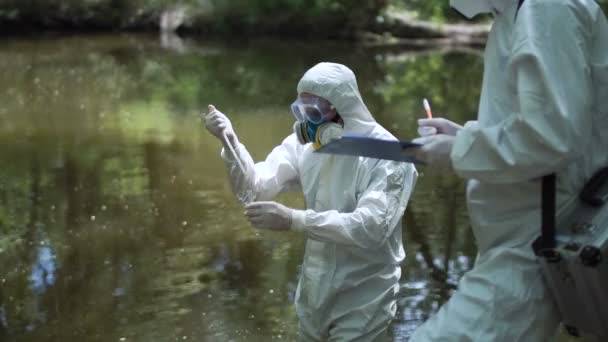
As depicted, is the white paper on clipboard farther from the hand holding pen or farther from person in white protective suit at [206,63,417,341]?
person in white protective suit at [206,63,417,341]

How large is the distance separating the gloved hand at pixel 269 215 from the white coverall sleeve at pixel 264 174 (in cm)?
45

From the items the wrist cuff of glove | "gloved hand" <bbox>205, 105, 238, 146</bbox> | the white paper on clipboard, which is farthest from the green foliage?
the white paper on clipboard

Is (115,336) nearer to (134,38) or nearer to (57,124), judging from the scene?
(57,124)

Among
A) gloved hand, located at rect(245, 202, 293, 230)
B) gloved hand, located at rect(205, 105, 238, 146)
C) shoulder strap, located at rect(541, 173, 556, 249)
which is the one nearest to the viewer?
shoulder strap, located at rect(541, 173, 556, 249)

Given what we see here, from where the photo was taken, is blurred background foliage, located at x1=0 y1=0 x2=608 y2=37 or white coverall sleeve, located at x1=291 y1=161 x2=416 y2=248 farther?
blurred background foliage, located at x1=0 y1=0 x2=608 y2=37

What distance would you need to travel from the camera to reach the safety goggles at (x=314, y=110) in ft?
12.9

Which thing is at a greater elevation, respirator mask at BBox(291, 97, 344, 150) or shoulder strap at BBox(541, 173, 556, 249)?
shoulder strap at BBox(541, 173, 556, 249)

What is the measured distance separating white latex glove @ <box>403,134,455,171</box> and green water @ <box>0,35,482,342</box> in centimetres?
299

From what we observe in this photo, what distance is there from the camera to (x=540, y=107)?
2.60m

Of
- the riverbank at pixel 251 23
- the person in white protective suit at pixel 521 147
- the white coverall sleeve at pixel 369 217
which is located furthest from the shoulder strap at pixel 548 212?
the riverbank at pixel 251 23

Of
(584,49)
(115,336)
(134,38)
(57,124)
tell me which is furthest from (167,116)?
(134,38)

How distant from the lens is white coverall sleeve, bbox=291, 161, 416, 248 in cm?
365

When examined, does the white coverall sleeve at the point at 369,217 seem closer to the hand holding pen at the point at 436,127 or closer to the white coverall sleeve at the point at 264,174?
the white coverall sleeve at the point at 264,174

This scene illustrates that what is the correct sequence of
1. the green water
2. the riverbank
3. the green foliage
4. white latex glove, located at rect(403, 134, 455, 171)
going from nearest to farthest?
1. white latex glove, located at rect(403, 134, 455, 171)
2. the green water
3. the riverbank
4. the green foliage
